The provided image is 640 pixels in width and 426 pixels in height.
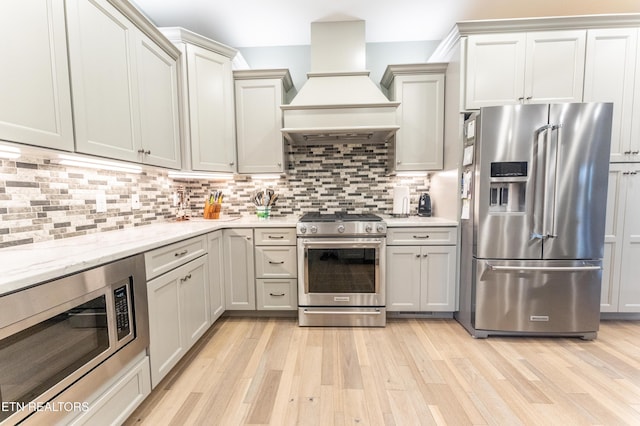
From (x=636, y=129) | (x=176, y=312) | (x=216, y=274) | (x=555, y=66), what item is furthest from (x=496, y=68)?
(x=176, y=312)

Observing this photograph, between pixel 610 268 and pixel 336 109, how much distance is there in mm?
2738

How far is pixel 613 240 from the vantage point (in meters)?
2.21

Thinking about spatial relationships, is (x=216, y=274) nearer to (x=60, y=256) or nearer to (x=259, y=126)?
(x=60, y=256)

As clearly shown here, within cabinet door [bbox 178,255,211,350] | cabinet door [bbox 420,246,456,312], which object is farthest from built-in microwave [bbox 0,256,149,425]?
cabinet door [bbox 420,246,456,312]

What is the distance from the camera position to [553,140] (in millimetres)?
1883

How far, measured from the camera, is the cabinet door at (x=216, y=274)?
215cm

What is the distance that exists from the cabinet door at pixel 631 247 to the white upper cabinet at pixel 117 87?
12.4 ft

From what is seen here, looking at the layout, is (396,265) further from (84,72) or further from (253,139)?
(84,72)

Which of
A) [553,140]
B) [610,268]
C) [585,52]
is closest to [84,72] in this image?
[553,140]

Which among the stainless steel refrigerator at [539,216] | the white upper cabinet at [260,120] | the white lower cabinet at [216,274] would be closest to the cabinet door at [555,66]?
the stainless steel refrigerator at [539,216]

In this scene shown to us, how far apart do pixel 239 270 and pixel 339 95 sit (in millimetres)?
1867

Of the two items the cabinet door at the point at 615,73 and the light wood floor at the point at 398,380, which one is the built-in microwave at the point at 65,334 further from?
the cabinet door at the point at 615,73

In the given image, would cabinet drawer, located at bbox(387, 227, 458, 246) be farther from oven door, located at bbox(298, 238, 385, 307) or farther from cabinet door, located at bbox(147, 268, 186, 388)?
cabinet door, located at bbox(147, 268, 186, 388)

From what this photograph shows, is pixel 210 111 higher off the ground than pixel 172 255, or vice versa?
pixel 210 111
